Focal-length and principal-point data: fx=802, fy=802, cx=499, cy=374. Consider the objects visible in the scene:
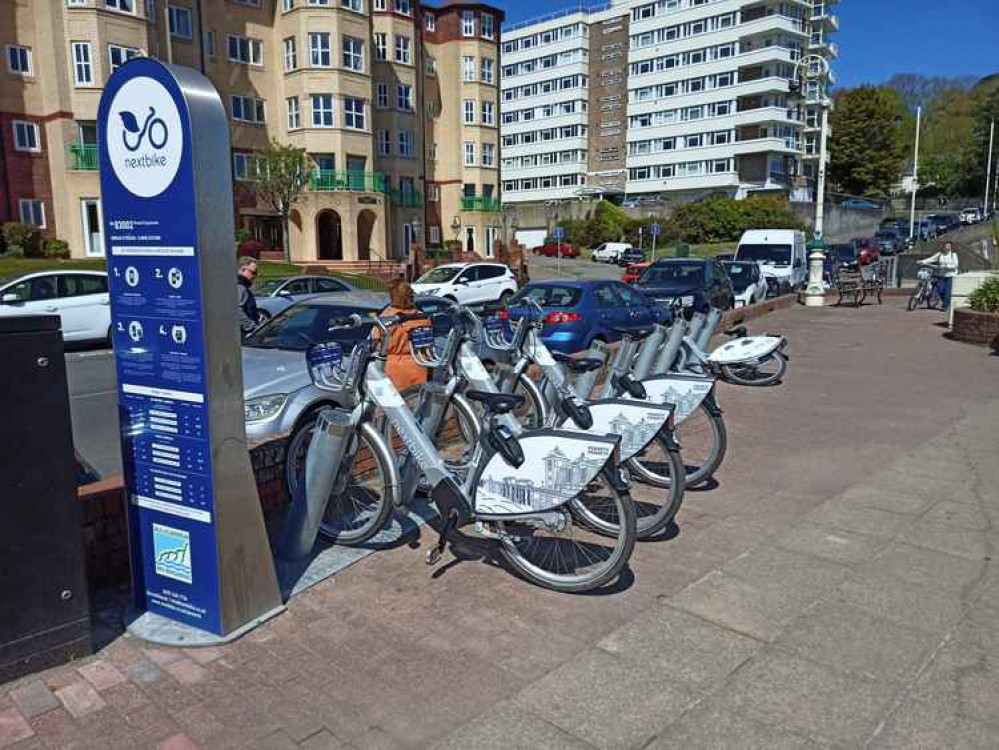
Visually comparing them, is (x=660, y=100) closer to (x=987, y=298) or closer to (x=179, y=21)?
(x=179, y=21)

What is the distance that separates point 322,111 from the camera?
42.3m

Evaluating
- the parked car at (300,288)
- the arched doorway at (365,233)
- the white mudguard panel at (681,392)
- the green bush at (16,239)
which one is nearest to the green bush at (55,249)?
the green bush at (16,239)

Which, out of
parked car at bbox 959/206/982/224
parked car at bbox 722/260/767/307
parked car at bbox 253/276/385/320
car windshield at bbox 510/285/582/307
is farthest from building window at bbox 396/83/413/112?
parked car at bbox 959/206/982/224

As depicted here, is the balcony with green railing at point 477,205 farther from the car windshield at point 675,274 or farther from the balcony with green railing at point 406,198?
the car windshield at point 675,274

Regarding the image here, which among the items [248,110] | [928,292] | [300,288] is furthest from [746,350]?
[248,110]

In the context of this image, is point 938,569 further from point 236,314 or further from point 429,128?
point 429,128

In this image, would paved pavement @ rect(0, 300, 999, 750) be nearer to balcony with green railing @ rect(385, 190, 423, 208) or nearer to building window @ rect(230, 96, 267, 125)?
building window @ rect(230, 96, 267, 125)

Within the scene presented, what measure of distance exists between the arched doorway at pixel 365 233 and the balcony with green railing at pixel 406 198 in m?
3.47

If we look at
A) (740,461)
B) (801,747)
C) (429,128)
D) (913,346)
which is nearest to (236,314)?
(801,747)

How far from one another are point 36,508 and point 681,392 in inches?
162

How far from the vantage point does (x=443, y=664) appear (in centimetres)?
352

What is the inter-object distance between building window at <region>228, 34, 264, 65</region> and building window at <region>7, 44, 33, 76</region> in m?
9.62

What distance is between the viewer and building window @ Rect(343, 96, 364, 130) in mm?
42656

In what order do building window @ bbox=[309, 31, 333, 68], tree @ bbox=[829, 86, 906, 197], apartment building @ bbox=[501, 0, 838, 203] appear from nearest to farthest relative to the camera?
building window @ bbox=[309, 31, 333, 68], apartment building @ bbox=[501, 0, 838, 203], tree @ bbox=[829, 86, 906, 197]
